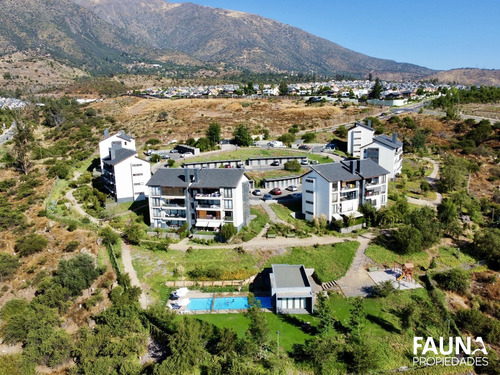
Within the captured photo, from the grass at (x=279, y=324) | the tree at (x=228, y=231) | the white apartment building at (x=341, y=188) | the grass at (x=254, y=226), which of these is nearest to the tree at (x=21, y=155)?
the grass at (x=254, y=226)

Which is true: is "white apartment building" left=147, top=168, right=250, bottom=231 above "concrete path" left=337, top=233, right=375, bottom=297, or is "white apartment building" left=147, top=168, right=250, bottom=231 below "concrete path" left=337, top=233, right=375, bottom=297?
above

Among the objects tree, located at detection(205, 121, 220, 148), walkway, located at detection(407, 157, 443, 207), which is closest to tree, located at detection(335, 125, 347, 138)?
walkway, located at detection(407, 157, 443, 207)

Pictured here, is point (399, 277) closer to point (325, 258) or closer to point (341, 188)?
point (325, 258)

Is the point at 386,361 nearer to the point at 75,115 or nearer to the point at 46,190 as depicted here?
the point at 46,190

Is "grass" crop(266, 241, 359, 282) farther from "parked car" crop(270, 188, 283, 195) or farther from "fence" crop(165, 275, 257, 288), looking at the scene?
"parked car" crop(270, 188, 283, 195)

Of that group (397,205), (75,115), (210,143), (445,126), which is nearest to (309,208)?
(397,205)

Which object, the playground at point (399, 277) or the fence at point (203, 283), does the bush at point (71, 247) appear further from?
the playground at point (399, 277)

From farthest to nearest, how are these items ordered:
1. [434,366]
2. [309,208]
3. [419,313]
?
[309,208] < [419,313] < [434,366]
